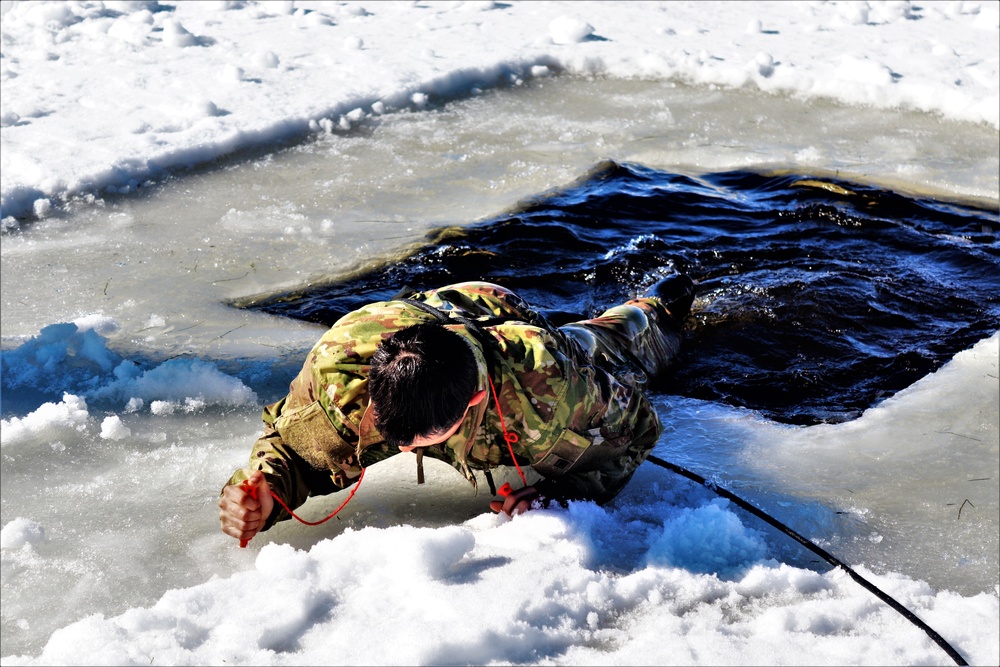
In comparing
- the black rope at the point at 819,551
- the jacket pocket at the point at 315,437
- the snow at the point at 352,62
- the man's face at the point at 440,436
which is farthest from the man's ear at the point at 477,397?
the snow at the point at 352,62

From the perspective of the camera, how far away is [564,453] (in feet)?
7.89

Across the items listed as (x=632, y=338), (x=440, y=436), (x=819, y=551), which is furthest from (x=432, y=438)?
(x=632, y=338)

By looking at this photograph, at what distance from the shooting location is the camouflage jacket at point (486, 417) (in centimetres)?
226

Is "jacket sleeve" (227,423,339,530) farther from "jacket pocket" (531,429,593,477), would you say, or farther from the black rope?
the black rope

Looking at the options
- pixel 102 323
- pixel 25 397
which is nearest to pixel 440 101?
pixel 102 323

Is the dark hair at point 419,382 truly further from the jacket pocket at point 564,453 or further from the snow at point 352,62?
the snow at point 352,62

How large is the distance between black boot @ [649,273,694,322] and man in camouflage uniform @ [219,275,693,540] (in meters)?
0.98

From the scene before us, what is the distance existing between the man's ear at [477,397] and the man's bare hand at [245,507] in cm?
60

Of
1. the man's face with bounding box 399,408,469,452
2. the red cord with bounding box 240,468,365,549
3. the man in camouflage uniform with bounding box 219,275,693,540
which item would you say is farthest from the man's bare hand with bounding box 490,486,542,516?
the man's face with bounding box 399,408,469,452

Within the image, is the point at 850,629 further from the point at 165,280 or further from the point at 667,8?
the point at 667,8

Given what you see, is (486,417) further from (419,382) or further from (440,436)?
(419,382)

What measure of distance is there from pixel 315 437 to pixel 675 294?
5.55 feet

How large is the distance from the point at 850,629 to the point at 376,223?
2994mm

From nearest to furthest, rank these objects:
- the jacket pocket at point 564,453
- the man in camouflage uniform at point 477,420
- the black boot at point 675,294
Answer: the man in camouflage uniform at point 477,420 → the jacket pocket at point 564,453 → the black boot at point 675,294
